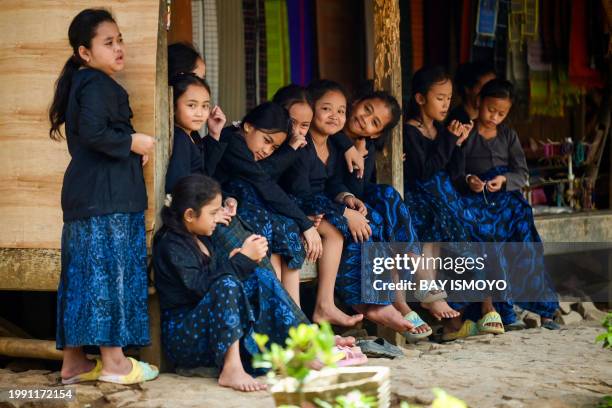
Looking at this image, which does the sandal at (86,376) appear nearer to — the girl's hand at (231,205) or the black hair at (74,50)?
the girl's hand at (231,205)

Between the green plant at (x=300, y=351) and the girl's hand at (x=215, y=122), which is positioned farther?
the girl's hand at (x=215, y=122)

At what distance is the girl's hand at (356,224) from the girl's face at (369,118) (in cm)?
57

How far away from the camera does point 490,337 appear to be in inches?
271

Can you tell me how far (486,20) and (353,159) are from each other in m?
2.78

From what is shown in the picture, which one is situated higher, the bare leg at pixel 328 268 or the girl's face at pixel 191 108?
the girl's face at pixel 191 108

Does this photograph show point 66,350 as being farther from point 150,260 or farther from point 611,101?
point 611,101

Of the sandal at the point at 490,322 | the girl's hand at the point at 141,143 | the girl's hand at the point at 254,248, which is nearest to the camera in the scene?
the girl's hand at the point at 141,143

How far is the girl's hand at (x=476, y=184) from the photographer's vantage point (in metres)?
7.23

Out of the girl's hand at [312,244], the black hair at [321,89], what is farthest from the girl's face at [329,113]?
the girl's hand at [312,244]

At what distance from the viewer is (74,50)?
5.18 m

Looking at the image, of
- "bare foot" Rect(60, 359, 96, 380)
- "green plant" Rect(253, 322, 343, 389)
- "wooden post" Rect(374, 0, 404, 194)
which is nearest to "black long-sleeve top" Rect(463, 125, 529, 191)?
"wooden post" Rect(374, 0, 404, 194)

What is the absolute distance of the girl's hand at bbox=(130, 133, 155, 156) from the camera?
5.14m

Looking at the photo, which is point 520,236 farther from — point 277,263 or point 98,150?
point 98,150

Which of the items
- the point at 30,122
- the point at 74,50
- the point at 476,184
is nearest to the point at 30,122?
the point at 30,122
